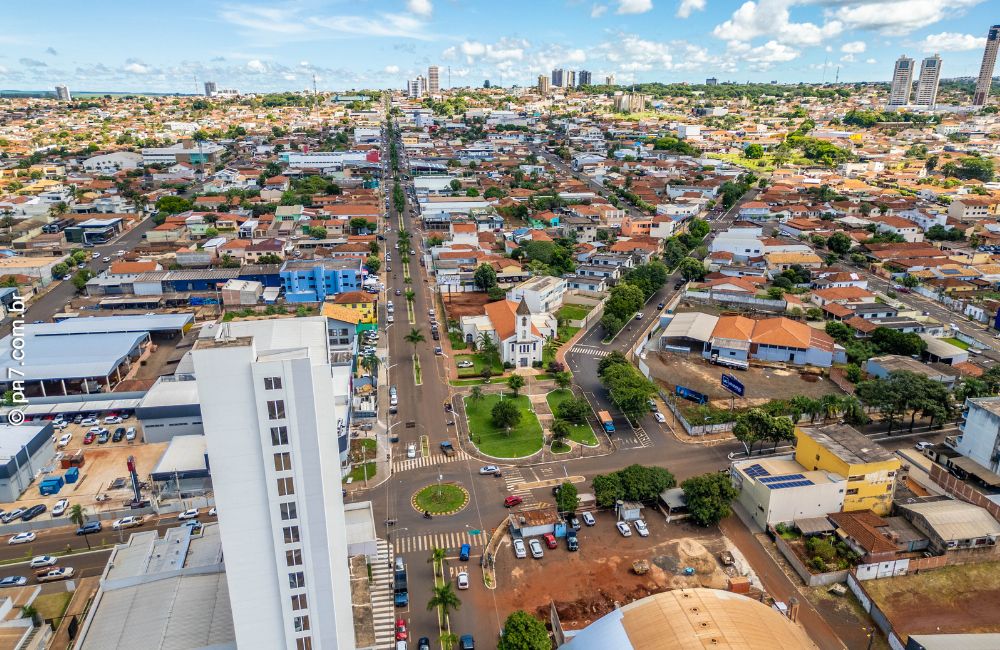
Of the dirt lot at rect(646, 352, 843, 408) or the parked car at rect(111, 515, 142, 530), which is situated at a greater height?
the dirt lot at rect(646, 352, 843, 408)

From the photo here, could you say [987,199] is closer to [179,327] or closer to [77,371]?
[179,327]

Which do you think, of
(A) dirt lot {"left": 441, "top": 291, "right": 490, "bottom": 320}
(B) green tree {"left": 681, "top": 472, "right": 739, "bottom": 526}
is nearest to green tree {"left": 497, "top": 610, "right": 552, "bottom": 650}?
(B) green tree {"left": 681, "top": 472, "right": 739, "bottom": 526}

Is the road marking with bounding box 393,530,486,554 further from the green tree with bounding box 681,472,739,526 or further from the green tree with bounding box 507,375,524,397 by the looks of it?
the green tree with bounding box 507,375,524,397

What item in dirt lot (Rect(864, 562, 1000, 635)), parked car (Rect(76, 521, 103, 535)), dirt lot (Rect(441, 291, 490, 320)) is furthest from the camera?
dirt lot (Rect(441, 291, 490, 320))

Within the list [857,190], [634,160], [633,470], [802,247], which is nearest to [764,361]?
[633,470]

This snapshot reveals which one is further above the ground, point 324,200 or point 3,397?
point 324,200

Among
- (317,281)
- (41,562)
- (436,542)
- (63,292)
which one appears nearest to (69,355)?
(41,562)
